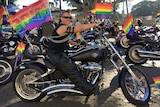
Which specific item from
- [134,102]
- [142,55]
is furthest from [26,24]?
[142,55]

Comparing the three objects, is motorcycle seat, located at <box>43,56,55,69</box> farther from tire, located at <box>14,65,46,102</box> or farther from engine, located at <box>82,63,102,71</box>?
engine, located at <box>82,63,102,71</box>

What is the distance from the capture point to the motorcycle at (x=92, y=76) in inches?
184

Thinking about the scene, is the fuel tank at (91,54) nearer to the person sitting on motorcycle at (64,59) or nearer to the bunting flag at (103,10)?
the person sitting on motorcycle at (64,59)

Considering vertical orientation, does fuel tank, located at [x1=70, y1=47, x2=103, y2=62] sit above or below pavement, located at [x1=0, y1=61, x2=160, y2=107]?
above

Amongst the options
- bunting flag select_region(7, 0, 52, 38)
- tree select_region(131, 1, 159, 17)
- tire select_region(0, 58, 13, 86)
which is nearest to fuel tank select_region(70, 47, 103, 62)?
bunting flag select_region(7, 0, 52, 38)

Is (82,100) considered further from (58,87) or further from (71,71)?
(71,71)

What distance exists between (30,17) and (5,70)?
4.93 ft

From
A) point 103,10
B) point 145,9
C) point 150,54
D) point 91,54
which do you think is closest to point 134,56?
point 150,54

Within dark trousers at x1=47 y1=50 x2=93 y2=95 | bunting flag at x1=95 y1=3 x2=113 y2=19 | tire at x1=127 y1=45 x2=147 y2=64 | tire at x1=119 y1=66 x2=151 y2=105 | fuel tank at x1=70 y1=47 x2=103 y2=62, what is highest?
bunting flag at x1=95 y1=3 x2=113 y2=19

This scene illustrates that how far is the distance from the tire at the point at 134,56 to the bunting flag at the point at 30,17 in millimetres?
3632

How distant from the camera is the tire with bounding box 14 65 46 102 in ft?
16.3

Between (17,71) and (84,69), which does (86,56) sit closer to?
(84,69)

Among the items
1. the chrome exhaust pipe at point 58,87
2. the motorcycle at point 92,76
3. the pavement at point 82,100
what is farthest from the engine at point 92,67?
the pavement at point 82,100

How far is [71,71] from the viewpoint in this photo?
15.1 feet
